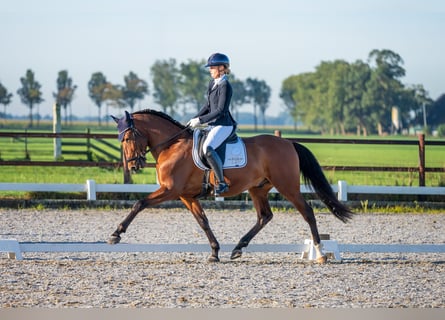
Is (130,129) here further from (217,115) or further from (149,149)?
(217,115)

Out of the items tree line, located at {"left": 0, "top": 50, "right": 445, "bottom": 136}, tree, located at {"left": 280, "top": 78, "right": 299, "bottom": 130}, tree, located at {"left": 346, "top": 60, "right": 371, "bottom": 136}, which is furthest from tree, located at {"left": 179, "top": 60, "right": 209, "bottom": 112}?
tree, located at {"left": 280, "top": 78, "right": 299, "bottom": 130}

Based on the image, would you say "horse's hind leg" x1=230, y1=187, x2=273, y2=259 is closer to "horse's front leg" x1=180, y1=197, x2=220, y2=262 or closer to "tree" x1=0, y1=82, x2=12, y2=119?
"horse's front leg" x1=180, y1=197, x2=220, y2=262

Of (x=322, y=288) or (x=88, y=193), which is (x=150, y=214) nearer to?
(x=88, y=193)

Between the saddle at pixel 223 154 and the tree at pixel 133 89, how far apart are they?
78.3m

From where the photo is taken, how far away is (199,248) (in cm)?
923

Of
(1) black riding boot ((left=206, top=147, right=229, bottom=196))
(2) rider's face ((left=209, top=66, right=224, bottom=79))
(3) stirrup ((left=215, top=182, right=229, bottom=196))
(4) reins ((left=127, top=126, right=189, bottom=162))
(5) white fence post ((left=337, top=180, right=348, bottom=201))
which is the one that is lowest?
(5) white fence post ((left=337, top=180, right=348, bottom=201))

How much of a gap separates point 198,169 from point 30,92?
7218 centimetres

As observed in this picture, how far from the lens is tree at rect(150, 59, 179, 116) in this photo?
312ft

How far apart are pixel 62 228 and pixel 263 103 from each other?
96761 mm

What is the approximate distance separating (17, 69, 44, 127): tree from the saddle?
232 ft

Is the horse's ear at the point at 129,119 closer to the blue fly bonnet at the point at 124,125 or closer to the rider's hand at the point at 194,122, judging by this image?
the blue fly bonnet at the point at 124,125

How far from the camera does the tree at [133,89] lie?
88594 millimetres

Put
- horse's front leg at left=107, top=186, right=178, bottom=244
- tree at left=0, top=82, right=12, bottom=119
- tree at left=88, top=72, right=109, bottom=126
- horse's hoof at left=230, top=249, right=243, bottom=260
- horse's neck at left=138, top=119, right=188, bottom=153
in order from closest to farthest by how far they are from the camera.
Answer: horse's front leg at left=107, top=186, right=178, bottom=244 → horse's hoof at left=230, top=249, right=243, bottom=260 → horse's neck at left=138, top=119, right=188, bottom=153 → tree at left=0, top=82, right=12, bottom=119 → tree at left=88, top=72, right=109, bottom=126

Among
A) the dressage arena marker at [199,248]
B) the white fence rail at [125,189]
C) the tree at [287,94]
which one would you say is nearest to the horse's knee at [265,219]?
the dressage arena marker at [199,248]
